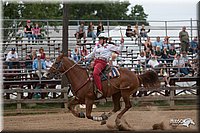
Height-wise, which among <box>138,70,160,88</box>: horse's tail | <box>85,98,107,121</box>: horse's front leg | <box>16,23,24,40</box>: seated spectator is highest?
<box>16,23,24,40</box>: seated spectator

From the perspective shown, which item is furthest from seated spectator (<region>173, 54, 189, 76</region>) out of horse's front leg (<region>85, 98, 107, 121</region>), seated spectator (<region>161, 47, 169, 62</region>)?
horse's front leg (<region>85, 98, 107, 121</region>)

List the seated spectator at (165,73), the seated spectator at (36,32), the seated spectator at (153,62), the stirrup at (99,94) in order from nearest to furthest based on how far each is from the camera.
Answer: the stirrup at (99,94), the seated spectator at (165,73), the seated spectator at (153,62), the seated spectator at (36,32)

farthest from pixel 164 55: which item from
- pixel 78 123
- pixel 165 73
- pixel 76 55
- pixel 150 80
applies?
pixel 78 123

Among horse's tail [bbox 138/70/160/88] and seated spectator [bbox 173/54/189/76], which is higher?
seated spectator [bbox 173/54/189/76]

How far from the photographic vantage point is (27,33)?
22.3 meters

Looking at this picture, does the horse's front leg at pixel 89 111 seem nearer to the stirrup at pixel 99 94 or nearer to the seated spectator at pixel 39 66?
the stirrup at pixel 99 94

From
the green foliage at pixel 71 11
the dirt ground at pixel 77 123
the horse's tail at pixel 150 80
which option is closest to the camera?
the dirt ground at pixel 77 123

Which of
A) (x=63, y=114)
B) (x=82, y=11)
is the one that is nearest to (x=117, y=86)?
(x=63, y=114)

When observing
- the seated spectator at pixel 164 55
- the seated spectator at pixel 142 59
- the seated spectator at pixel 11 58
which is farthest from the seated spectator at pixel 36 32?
the seated spectator at pixel 164 55

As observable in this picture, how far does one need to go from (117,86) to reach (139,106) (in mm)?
6799

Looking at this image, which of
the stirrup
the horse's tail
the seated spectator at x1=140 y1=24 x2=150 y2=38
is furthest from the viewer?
the seated spectator at x1=140 y1=24 x2=150 y2=38

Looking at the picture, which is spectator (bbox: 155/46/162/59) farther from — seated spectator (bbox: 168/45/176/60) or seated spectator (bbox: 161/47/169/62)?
seated spectator (bbox: 168/45/176/60)

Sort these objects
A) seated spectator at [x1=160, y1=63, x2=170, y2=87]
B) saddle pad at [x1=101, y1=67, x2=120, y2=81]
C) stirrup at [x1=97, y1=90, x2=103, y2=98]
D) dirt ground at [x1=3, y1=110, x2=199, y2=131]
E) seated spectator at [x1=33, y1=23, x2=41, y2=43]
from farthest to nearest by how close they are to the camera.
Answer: seated spectator at [x1=33, y1=23, x2=41, y2=43] < seated spectator at [x1=160, y1=63, x2=170, y2=87] < saddle pad at [x1=101, y1=67, x2=120, y2=81] < stirrup at [x1=97, y1=90, x2=103, y2=98] < dirt ground at [x1=3, y1=110, x2=199, y2=131]

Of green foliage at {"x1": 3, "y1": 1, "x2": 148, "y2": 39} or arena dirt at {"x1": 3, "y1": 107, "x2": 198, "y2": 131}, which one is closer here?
arena dirt at {"x1": 3, "y1": 107, "x2": 198, "y2": 131}
